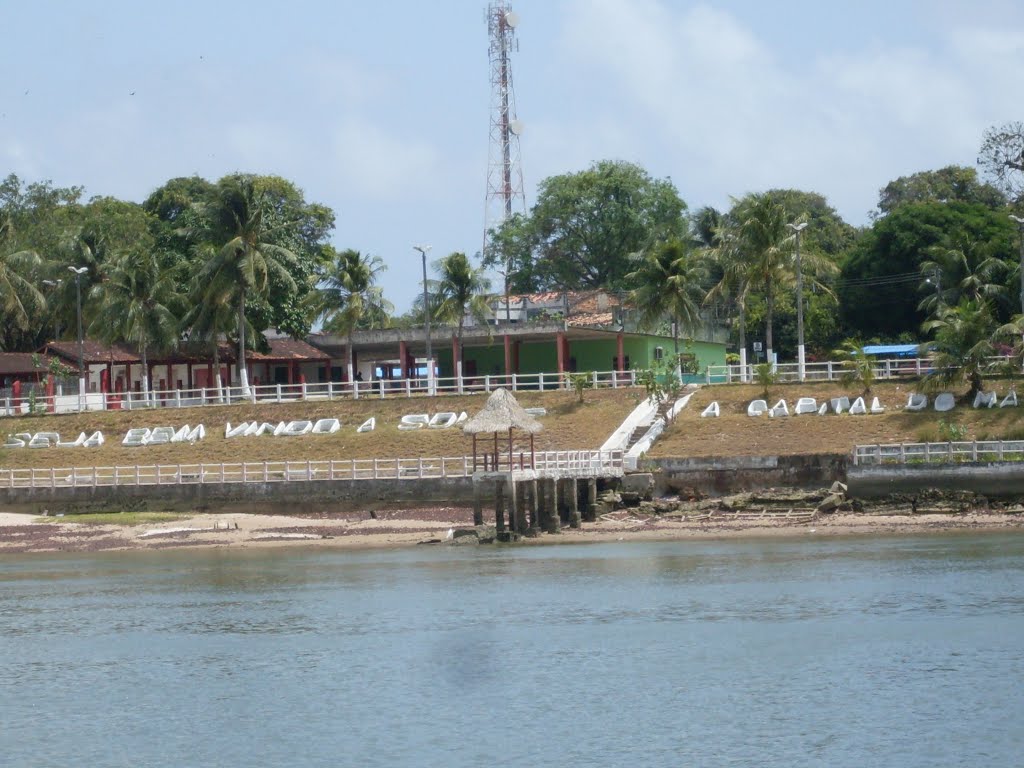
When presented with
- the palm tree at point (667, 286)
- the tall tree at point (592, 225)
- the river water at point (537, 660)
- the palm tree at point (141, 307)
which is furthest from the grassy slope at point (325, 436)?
the tall tree at point (592, 225)

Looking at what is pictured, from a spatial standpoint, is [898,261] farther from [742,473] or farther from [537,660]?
[537,660]

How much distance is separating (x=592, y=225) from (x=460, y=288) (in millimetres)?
33123

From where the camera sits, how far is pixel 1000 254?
85.7m

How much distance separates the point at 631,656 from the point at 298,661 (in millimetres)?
7036

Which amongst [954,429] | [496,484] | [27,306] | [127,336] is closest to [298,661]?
[496,484]

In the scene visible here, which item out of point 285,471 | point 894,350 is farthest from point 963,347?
point 285,471

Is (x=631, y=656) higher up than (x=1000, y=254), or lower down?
lower down

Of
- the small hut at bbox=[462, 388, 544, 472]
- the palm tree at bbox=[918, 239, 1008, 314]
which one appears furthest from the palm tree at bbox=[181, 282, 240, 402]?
the palm tree at bbox=[918, 239, 1008, 314]

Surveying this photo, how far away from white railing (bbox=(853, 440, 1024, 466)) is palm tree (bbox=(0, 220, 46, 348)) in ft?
188

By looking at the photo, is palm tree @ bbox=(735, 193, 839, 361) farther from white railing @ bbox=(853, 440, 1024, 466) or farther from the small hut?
the small hut

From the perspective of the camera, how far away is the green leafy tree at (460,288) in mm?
79250

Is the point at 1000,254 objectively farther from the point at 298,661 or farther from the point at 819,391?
the point at 298,661

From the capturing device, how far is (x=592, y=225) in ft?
364

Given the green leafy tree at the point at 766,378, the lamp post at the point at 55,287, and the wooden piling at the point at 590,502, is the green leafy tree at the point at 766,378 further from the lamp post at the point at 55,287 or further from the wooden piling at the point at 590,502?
the lamp post at the point at 55,287
